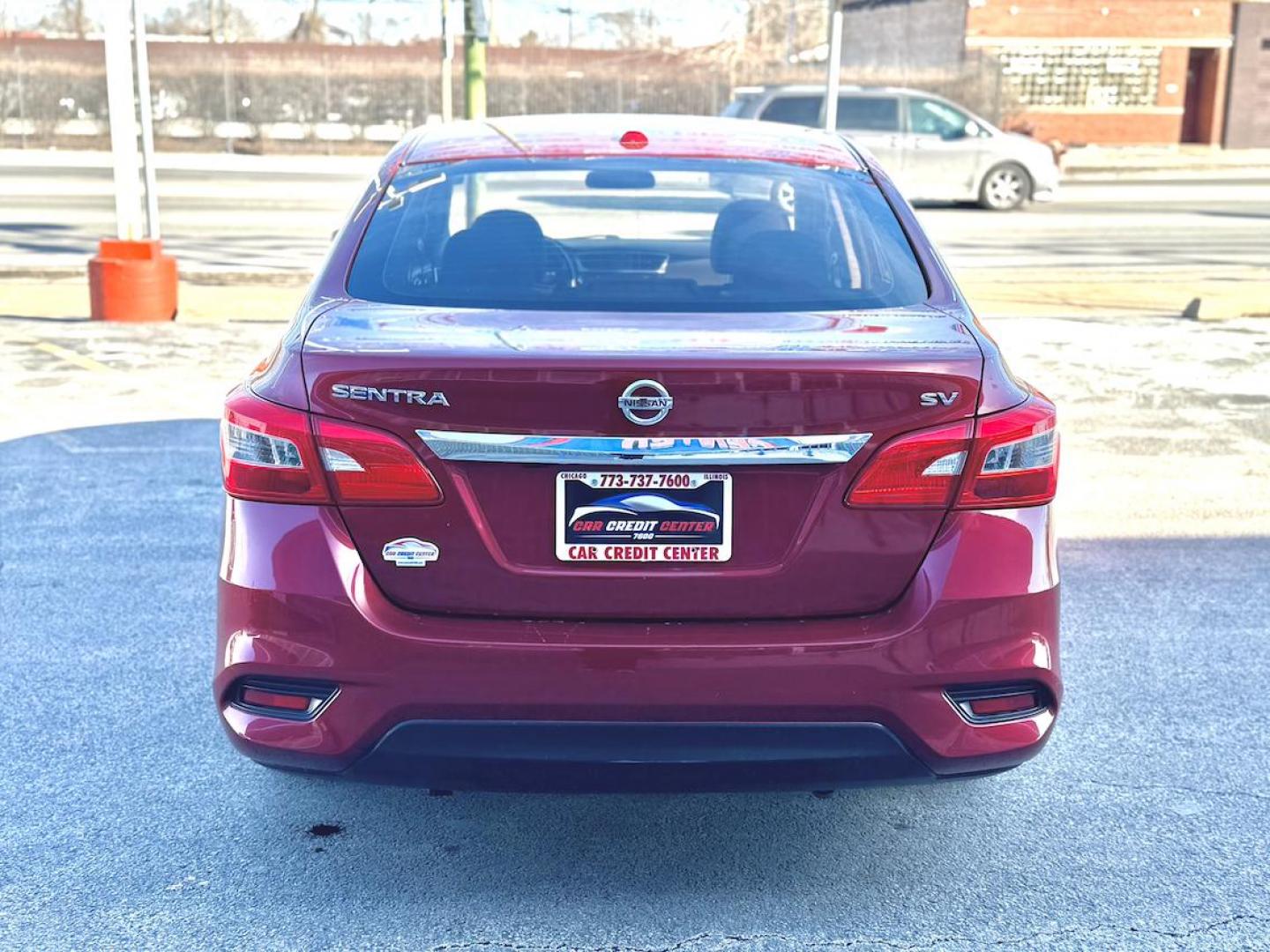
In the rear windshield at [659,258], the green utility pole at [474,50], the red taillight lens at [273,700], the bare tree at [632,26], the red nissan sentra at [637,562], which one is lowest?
the red taillight lens at [273,700]

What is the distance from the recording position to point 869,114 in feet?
78.8

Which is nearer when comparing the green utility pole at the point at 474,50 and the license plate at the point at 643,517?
the license plate at the point at 643,517

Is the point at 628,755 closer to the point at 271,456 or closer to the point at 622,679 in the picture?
the point at 622,679

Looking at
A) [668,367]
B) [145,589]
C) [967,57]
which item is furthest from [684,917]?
[967,57]

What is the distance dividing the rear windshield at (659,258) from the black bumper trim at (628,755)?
39.9 inches

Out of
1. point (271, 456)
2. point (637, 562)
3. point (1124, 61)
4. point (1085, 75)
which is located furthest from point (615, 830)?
point (1124, 61)

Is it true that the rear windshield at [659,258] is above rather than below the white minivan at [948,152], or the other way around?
above

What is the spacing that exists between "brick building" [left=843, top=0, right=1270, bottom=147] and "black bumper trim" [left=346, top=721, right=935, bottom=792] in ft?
137

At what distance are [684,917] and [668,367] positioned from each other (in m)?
1.23

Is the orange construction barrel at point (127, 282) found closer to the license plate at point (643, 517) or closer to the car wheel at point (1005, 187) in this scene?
the license plate at point (643, 517)

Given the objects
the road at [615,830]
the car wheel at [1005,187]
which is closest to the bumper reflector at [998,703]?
the road at [615,830]

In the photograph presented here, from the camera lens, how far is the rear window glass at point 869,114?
78.2 ft

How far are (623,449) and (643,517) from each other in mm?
146

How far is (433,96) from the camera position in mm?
40281
